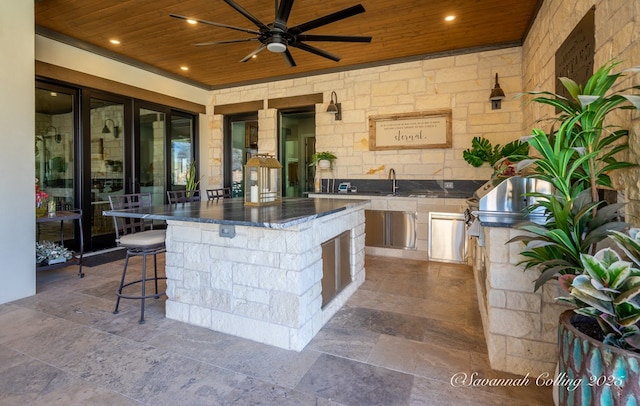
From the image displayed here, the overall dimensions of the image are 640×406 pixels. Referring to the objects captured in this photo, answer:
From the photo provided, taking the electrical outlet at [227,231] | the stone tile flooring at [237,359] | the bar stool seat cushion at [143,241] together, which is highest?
the electrical outlet at [227,231]

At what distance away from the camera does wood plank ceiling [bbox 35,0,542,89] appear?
338 cm

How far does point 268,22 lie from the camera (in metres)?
3.82

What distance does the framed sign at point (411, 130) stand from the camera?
4.70m

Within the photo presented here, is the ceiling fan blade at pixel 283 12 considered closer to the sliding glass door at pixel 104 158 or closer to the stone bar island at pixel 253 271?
the stone bar island at pixel 253 271

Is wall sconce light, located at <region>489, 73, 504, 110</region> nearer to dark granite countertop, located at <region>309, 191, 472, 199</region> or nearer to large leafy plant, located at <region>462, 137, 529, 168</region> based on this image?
large leafy plant, located at <region>462, 137, 529, 168</region>

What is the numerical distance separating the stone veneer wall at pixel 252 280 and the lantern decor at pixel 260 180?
521mm

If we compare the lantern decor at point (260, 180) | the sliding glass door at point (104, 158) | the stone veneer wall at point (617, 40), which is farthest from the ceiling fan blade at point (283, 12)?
the sliding glass door at point (104, 158)

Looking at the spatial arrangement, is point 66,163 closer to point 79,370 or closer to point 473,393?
point 79,370

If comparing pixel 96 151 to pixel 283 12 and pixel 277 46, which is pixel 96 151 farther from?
pixel 283 12

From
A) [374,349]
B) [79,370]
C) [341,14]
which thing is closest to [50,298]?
[79,370]

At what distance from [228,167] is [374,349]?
5.36 meters

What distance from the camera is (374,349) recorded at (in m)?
2.08

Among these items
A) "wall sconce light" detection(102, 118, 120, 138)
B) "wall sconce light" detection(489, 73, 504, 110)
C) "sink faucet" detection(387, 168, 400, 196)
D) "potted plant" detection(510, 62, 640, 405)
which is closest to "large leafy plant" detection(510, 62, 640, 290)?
"potted plant" detection(510, 62, 640, 405)

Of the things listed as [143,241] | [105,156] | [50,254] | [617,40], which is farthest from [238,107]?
[617,40]
